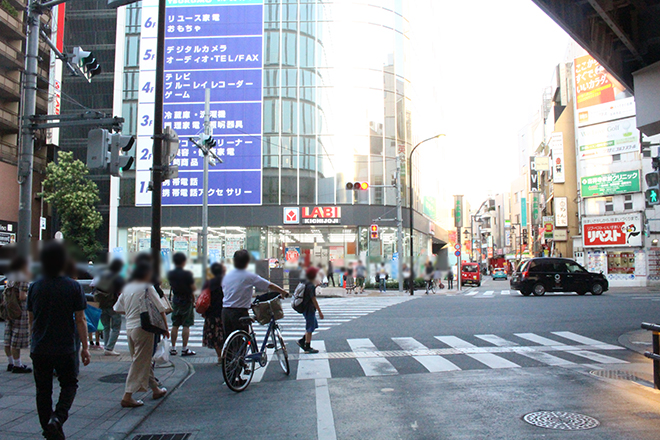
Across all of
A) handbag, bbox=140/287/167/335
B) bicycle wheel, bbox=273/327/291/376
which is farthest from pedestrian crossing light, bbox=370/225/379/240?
handbag, bbox=140/287/167/335

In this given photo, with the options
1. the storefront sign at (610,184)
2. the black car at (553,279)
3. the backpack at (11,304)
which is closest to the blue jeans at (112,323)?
the backpack at (11,304)

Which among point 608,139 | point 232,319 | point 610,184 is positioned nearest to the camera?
point 232,319

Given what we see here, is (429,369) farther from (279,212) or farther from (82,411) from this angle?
(279,212)

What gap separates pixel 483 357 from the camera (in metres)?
9.78

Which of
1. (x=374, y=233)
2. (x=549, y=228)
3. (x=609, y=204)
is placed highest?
(x=609, y=204)

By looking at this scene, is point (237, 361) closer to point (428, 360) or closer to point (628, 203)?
point (428, 360)

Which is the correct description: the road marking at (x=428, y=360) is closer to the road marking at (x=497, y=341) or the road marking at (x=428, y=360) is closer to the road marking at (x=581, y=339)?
the road marking at (x=497, y=341)

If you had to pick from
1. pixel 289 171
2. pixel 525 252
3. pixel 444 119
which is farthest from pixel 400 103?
pixel 525 252

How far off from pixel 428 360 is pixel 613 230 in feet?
131

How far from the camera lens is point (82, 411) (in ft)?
20.4

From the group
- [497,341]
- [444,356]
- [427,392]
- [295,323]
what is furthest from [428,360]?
[295,323]

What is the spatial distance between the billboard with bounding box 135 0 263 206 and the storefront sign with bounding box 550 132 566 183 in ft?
108

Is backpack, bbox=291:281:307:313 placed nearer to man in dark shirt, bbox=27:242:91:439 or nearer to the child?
the child

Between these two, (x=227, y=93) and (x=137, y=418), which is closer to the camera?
(x=137, y=418)
